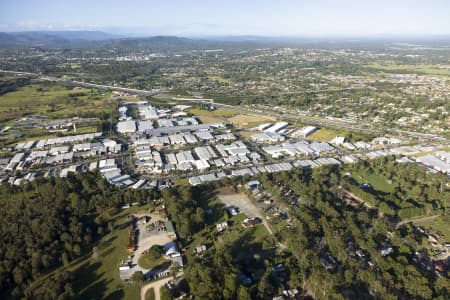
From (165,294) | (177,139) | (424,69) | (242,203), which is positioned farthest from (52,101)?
(424,69)

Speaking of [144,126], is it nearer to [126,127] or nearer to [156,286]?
[126,127]

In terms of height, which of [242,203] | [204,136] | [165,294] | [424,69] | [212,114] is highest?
[424,69]

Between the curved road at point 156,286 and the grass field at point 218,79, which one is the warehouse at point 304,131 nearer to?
the curved road at point 156,286

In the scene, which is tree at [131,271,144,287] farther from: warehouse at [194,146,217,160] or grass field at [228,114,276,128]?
grass field at [228,114,276,128]

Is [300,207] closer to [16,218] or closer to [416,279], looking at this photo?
[416,279]

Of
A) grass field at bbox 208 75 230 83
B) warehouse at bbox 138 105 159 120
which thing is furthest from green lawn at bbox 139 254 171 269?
grass field at bbox 208 75 230 83

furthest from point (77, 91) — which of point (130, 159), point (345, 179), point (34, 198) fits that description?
point (345, 179)

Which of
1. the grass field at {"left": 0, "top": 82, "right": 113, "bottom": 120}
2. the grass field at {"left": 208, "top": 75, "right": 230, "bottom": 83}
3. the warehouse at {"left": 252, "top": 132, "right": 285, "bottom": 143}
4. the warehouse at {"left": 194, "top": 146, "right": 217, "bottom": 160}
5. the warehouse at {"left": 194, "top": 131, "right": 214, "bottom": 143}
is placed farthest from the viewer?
the grass field at {"left": 208, "top": 75, "right": 230, "bottom": 83}

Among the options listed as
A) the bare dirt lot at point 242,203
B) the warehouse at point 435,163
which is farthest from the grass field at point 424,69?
the bare dirt lot at point 242,203
